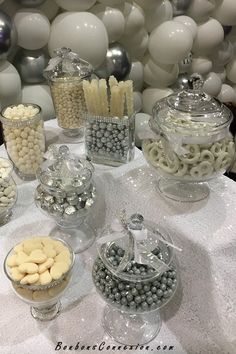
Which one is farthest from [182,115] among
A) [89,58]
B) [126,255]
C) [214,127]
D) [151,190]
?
[89,58]

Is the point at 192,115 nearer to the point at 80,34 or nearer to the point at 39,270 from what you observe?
the point at 39,270

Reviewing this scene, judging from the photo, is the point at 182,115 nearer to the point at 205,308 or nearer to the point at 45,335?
the point at 205,308

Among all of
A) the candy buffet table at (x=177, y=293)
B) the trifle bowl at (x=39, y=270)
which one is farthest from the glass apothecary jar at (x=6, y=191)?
the trifle bowl at (x=39, y=270)

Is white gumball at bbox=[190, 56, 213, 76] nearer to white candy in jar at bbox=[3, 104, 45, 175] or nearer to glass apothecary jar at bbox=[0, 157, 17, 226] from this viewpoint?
white candy in jar at bbox=[3, 104, 45, 175]

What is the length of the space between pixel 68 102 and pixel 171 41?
22.0 inches

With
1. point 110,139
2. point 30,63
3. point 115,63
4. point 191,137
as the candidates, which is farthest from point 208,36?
point 191,137

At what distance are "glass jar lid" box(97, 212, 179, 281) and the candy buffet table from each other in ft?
0.33

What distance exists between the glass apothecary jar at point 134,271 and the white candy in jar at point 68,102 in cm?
40

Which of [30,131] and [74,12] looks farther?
[74,12]

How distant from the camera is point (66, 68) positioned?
0.99m

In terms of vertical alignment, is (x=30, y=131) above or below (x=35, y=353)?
above

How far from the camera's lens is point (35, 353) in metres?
0.68

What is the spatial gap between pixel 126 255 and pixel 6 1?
2.81 ft

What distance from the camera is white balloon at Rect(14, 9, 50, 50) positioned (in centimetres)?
113
